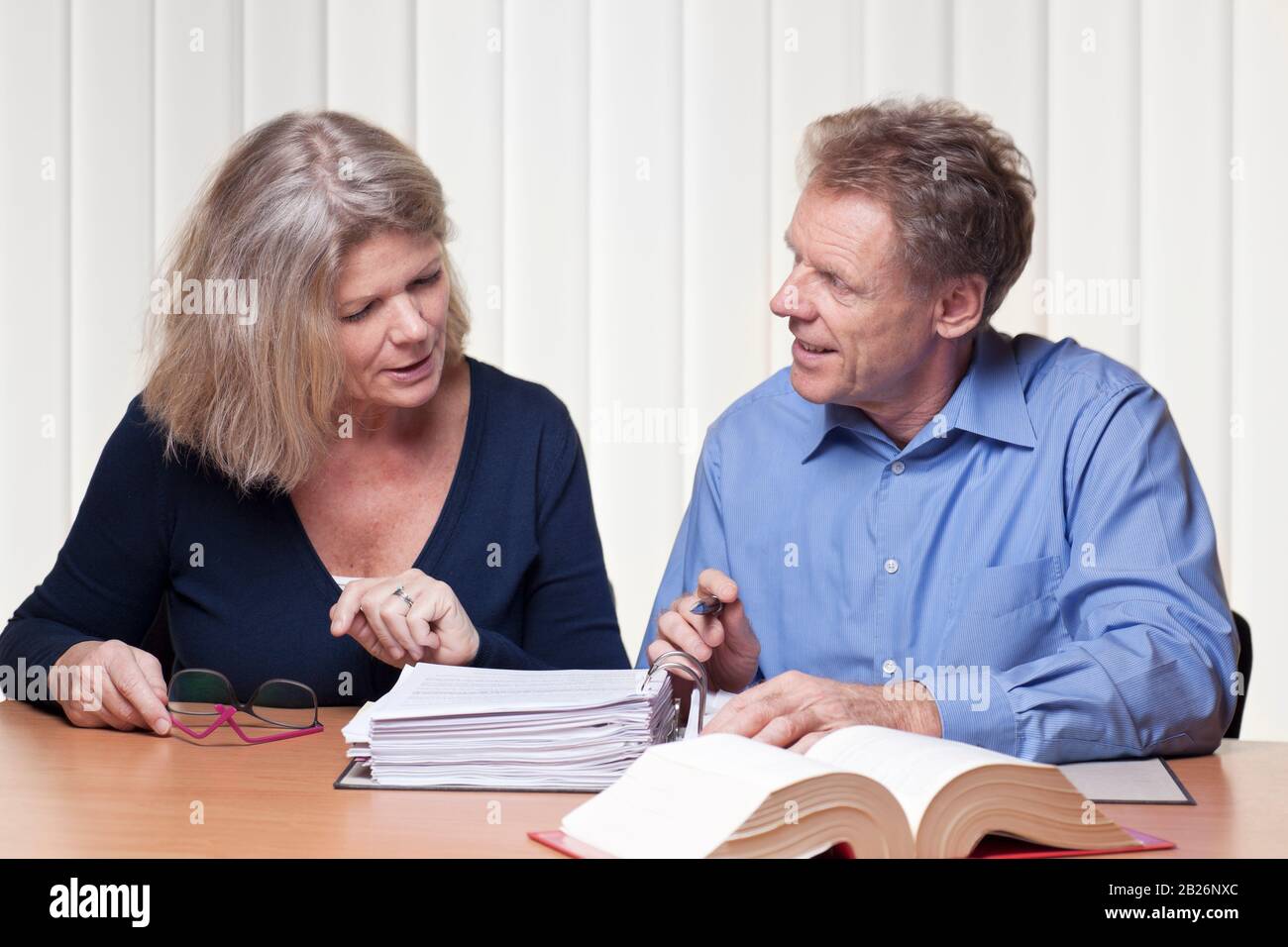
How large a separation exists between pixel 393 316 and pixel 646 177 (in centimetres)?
119

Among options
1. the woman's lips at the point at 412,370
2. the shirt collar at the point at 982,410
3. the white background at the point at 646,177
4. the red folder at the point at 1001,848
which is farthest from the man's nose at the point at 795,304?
the white background at the point at 646,177

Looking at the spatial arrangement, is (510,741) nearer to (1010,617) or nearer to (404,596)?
(404,596)

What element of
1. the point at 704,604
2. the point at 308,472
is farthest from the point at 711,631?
the point at 308,472

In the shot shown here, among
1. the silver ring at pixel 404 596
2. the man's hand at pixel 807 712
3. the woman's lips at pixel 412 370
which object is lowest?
the man's hand at pixel 807 712

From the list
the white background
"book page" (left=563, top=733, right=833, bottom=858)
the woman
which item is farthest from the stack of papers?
the white background

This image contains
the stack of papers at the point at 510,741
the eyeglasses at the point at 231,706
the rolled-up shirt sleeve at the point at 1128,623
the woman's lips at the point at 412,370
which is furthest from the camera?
the woman's lips at the point at 412,370

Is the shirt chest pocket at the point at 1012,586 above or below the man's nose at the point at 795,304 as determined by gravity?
below

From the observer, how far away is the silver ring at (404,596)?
4.87 feet

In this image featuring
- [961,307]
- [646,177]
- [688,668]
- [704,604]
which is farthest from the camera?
[646,177]

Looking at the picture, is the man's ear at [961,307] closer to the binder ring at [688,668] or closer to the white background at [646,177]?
the binder ring at [688,668]

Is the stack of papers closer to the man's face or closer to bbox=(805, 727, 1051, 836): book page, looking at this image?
bbox=(805, 727, 1051, 836): book page

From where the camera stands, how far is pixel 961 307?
1.73 m

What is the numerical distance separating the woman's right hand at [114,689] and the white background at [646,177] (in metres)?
1.39

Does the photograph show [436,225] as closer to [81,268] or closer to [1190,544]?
[1190,544]
